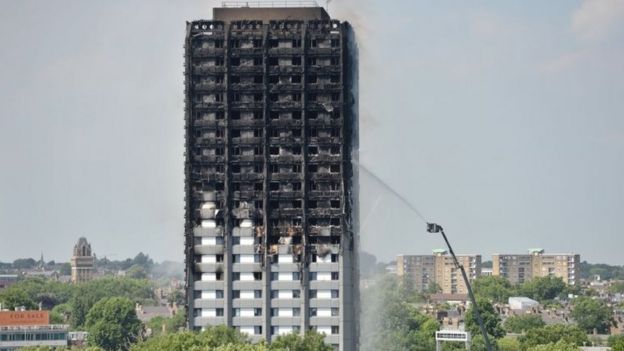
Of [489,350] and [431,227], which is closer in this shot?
[431,227]

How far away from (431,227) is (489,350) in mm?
18502

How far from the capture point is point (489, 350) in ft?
567

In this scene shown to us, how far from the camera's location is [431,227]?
158m
